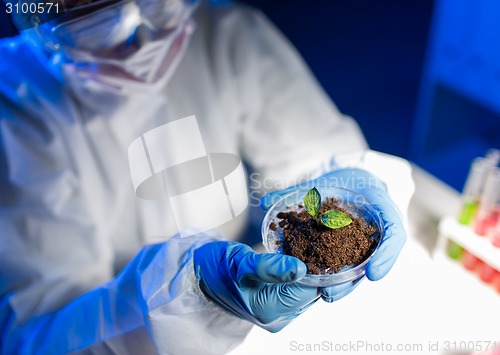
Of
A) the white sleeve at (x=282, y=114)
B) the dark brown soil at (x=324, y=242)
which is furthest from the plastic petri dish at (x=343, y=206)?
the white sleeve at (x=282, y=114)

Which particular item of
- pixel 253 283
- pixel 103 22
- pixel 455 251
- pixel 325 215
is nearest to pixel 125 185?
pixel 103 22

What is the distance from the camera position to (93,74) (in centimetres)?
105

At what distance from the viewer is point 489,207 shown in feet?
4.16

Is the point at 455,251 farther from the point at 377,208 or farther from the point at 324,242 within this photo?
the point at 324,242

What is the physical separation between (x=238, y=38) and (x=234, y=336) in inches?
38.6

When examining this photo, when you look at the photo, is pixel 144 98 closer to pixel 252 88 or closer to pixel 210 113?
pixel 210 113

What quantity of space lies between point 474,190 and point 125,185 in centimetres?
117

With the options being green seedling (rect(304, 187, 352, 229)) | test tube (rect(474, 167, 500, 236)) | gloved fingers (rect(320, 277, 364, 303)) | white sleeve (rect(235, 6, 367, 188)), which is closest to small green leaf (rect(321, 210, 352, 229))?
green seedling (rect(304, 187, 352, 229))

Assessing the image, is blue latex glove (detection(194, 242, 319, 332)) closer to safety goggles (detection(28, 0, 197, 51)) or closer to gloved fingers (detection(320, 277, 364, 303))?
gloved fingers (detection(320, 277, 364, 303))

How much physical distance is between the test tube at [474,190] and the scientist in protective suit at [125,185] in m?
0.43

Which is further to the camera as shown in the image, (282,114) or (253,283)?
(282,114)

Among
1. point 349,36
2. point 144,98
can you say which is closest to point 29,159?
point 144,98

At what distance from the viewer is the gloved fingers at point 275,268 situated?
66cm

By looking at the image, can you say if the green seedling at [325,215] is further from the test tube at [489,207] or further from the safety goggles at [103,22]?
the test tube at [489,207]
